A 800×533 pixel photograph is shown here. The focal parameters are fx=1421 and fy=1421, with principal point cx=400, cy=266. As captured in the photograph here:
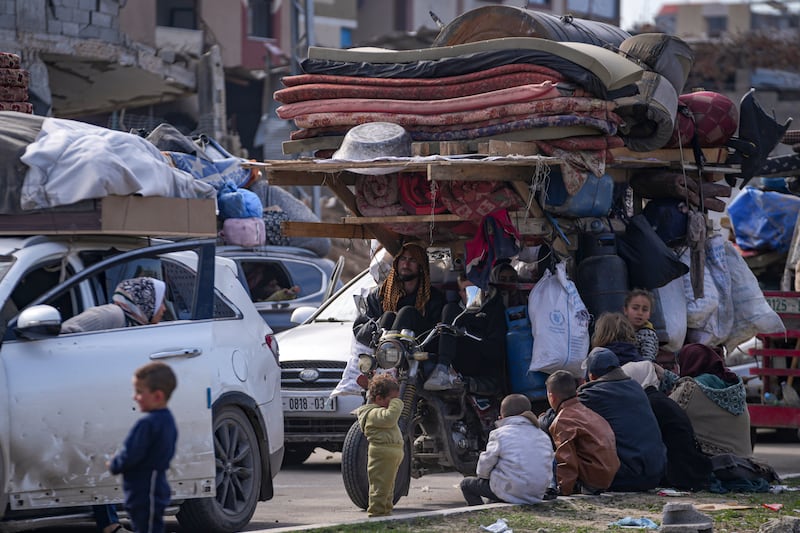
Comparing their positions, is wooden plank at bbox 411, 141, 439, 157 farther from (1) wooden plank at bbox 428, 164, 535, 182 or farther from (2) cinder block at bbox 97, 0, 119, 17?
(2) cinder block at bbox 97, 0, 119, 17

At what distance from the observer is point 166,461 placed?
6.33 meters

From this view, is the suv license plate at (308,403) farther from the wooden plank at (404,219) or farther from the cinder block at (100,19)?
the cinder block at (100,19)

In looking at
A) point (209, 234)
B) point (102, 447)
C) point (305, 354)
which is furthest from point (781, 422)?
point (102, 447)

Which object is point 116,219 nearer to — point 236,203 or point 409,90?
point 409,90

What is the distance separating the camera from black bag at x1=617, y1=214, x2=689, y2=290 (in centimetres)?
1086

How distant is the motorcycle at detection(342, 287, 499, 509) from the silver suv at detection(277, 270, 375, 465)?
1.68 metres

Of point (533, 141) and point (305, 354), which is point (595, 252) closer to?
point (533, 141)

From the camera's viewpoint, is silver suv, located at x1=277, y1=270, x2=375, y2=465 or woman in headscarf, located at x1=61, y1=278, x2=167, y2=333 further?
silver suv, located at x1=277, y1=270, x2=375, y2=465

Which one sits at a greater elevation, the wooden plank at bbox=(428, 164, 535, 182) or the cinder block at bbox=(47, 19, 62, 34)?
the cinder block at bbox=(47, 19, 62, 34)

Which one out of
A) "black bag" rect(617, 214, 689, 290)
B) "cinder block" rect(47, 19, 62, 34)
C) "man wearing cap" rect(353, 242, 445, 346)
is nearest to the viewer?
"man wearing cap" rect(353, 242, 445, 346)

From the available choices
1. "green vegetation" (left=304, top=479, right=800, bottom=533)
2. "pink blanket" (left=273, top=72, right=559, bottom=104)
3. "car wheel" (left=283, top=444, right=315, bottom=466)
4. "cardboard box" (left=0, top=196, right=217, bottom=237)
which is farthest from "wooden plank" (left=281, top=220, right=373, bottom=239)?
"green vegetation" (left=304, top=479, right=800, bottom=533)

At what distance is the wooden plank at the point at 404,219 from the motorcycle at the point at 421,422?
0.54m

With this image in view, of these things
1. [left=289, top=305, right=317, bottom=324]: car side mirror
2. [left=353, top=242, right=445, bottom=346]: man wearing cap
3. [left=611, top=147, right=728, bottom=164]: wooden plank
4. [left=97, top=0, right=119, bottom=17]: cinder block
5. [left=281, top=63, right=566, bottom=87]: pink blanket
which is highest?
[left=97, top=0, right=119, bottom=17]: cinder block

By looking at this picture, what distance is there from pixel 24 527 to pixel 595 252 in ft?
16.4
